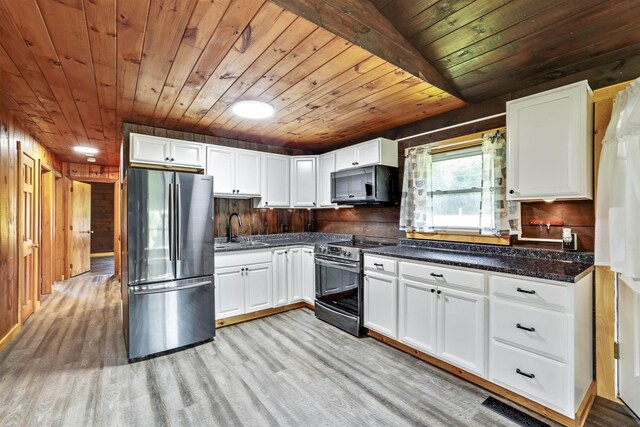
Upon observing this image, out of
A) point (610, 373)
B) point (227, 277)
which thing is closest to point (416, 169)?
point (610, 373)

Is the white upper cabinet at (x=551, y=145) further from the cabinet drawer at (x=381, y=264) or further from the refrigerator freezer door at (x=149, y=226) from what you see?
the refrigerator freezer door at (x=149, y=226)

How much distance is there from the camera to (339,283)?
10.8 ft

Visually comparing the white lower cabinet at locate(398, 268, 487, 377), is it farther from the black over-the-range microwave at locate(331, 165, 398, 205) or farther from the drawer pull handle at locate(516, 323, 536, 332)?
the black over-the-range microwave at locate(331, 165, 398, 205)

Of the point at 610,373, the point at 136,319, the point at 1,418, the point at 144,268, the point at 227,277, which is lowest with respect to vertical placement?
the point at 1,418

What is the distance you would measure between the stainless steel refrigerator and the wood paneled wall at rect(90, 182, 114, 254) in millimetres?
7977

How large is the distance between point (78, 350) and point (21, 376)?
46 cm

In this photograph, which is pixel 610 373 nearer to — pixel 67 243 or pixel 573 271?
pixel 573 271

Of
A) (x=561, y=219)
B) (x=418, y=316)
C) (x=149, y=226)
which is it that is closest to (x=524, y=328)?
(x=418, y=316)

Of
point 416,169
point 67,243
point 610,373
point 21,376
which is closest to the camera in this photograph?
point 610,373

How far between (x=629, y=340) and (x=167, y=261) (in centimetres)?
357

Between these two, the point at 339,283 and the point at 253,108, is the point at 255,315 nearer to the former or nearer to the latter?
the point at 339,283

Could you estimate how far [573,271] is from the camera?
1831 mm

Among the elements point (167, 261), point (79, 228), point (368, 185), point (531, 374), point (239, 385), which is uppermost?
point (368, 185)

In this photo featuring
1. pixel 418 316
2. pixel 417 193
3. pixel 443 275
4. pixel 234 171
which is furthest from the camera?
pixel 234 171
